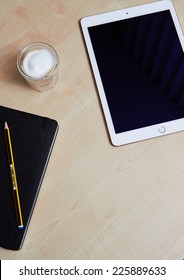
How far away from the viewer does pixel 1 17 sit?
2.52 feet

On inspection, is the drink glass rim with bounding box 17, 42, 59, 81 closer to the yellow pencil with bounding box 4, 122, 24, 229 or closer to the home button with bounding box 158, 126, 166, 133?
the yellow pencil with bounding box 4, 122, 24, 229

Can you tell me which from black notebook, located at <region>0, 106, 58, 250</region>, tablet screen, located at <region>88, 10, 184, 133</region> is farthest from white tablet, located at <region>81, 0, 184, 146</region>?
black notebook, located at <region>0, 106, 58, 250</region>

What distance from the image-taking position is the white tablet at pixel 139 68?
713mm

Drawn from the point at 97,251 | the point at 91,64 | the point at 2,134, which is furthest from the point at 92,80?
the point at 97,251

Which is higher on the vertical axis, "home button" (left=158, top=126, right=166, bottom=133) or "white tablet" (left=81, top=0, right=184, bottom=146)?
"white tablet" (left=81, top=0, right=184, bottom=146)

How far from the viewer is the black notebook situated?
65cm

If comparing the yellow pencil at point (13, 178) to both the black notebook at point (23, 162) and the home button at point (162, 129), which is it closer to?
the black notebook at point (23, 162)

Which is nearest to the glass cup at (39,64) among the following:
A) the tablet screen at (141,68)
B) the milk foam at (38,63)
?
the milk foam at (38,63)

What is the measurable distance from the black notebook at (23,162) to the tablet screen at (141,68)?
0.15 m

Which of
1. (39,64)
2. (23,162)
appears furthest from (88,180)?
(39,64)

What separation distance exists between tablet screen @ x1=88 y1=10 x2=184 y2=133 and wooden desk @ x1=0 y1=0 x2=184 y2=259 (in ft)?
0.12
